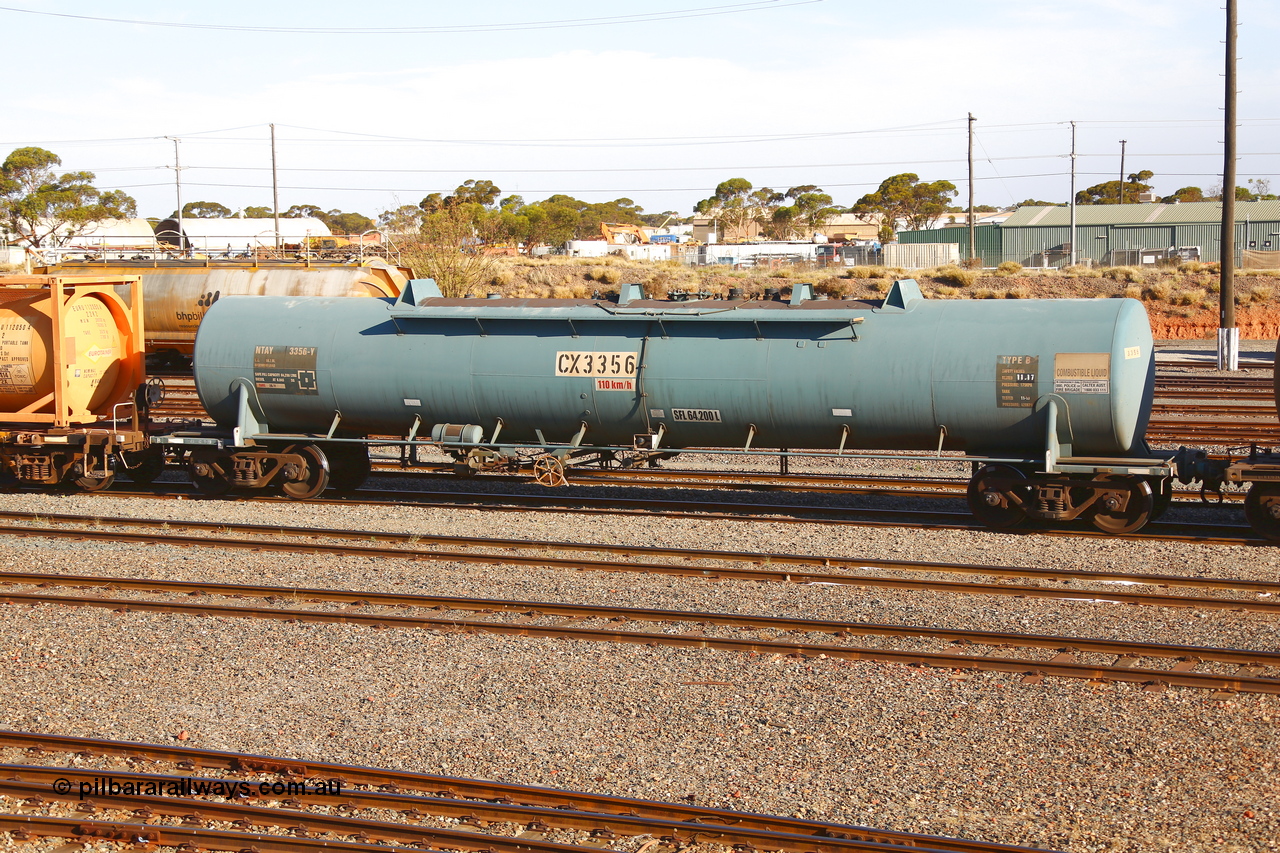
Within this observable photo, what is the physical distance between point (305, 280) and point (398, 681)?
20.1 meters

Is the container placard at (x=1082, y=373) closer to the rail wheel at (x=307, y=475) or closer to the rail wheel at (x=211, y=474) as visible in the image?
the rail wheel at (x=307, y=475)

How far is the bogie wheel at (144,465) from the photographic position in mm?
18562

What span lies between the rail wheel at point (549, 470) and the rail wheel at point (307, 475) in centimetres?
366

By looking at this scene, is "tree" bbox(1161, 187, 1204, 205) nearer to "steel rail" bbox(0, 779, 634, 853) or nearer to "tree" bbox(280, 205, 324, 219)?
"tree" bbox(280, 205, 324, 219)

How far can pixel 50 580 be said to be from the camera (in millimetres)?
12734

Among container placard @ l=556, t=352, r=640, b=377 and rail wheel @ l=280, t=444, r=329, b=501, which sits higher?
container placard @ l=556, t=352, r=640, b=377

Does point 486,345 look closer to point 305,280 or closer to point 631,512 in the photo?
point 631,512

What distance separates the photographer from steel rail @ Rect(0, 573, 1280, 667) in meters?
9.94

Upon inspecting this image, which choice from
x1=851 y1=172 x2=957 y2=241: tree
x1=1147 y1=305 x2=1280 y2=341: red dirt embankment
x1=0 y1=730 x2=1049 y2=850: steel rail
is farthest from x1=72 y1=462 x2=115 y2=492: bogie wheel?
x1=851 y1=172 x2=957 y2=241: tree

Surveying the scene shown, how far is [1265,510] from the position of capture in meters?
13.6

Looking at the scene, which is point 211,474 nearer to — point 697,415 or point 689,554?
point 697,415

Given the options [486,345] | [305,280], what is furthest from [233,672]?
[305,280]

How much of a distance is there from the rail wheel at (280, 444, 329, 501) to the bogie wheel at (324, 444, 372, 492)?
0.99ft

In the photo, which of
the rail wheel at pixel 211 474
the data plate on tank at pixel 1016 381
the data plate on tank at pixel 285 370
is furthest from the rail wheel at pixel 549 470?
the data plate on tank at pixel 1016 381
